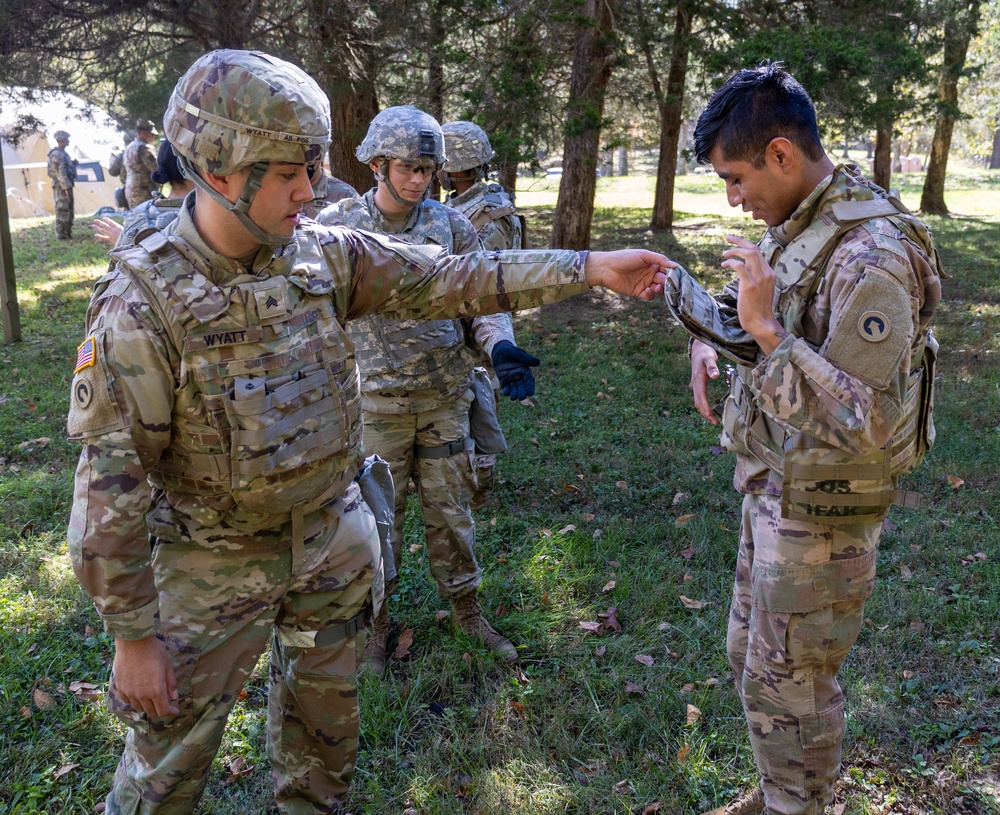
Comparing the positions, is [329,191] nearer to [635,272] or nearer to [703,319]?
[635,272]

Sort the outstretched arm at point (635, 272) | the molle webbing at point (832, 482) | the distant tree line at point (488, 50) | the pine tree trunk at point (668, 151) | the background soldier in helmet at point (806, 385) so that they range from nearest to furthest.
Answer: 1. the background soldier in helmet at point (806, 385)
2. the molle webbing at point (832, 482)
3. the outstretched arm at point (635, 272)
4. the distant tree line at point (488, 50)
5. the pine tree trunk at point (668, 151)

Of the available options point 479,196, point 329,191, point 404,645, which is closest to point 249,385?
point 404,645

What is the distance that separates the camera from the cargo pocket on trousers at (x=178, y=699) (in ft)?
7.31

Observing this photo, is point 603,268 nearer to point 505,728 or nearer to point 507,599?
point 505,728

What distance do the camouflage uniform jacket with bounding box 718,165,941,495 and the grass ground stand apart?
1.73 metres

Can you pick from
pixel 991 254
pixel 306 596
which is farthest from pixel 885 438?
pixel 991 254

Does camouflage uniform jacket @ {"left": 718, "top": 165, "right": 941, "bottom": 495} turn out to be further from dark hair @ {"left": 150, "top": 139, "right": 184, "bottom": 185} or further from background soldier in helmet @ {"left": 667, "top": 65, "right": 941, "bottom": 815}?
dark hair @ {"left": 150, "top": 139, "right": 184, "bottom": 185}

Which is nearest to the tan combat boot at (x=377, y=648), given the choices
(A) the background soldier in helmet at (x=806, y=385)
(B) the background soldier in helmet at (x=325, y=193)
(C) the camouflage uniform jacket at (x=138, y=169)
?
(A) the background soldier in helmet at (x=806, y=385)

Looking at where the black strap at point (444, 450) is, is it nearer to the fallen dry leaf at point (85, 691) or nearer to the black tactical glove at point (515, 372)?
the black tactical glove at point (515, 372)

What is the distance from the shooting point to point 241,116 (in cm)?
209

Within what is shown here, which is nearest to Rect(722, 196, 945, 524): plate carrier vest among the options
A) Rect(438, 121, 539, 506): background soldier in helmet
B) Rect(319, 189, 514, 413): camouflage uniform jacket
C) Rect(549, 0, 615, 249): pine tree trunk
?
Rect(319, 189, 514, 413): camouflage uniform jacket

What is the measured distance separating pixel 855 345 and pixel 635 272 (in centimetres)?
73

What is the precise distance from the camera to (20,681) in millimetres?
3789

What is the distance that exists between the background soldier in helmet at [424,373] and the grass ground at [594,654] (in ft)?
1.34
